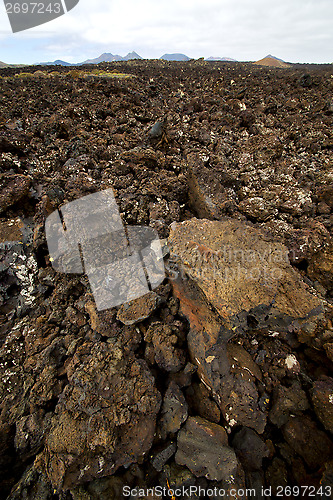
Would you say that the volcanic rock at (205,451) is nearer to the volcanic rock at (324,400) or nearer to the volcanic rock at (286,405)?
the volcanic rock at (286,405)

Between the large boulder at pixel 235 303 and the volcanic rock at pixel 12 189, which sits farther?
the volcanic rock at pixel 12 189

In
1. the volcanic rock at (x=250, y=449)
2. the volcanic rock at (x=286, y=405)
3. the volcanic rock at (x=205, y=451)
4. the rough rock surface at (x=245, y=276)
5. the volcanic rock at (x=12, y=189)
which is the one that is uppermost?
the volcanic rock at (x=12, y=189)

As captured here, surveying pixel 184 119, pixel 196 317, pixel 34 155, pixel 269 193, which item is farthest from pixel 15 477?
pixel 184 119

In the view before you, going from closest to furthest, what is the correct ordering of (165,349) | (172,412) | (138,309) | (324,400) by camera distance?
1. (324,400)
2. (172,412)
3. (165,349)
4. (138,309)

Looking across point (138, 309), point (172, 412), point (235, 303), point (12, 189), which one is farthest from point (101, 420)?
point (12, 189)

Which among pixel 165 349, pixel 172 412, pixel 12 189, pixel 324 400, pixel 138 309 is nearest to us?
pixel 324 400

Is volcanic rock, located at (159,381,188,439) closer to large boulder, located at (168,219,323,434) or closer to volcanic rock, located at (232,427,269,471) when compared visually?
large boulder, located at (168,219,323,434)

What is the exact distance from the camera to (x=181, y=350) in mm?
1547

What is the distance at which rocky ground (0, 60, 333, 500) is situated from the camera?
1.26 metres

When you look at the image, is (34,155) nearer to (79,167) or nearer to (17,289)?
(79,167)

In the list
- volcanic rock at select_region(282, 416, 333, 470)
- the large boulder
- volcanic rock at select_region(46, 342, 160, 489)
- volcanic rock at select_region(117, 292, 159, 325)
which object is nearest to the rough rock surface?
the large boulder

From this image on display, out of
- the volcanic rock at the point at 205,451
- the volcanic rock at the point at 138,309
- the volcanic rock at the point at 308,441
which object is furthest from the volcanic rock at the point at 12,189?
the volcanic rock at the point at 308,441

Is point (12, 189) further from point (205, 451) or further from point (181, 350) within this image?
point (205, 451)

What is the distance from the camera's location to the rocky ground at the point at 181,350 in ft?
4.12
